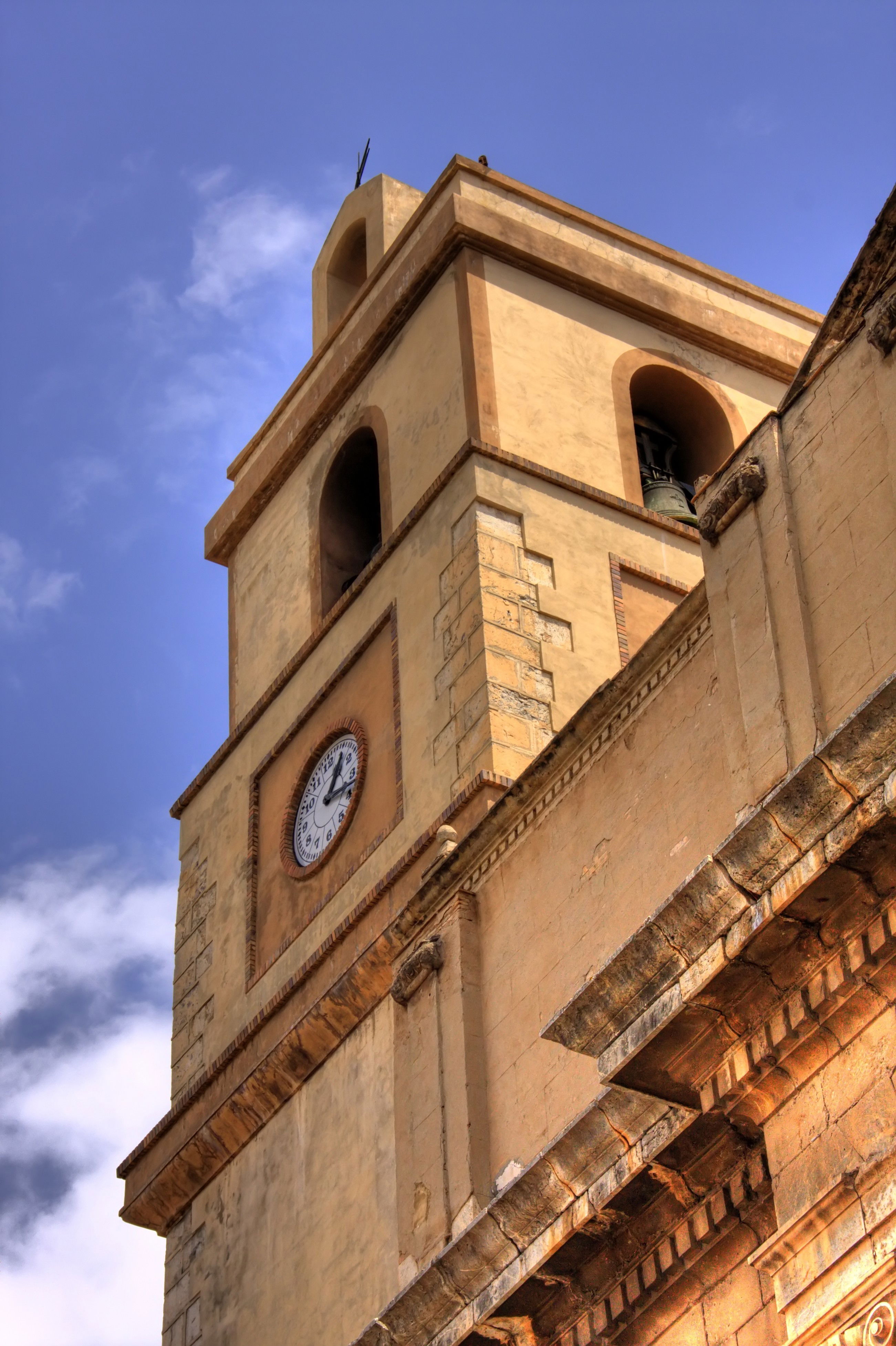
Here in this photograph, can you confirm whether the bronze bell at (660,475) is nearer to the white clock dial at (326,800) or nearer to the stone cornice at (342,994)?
the white clock dial at (326,800)

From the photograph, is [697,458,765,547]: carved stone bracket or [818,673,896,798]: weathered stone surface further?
[697,458,765,547]: carved stone bracket

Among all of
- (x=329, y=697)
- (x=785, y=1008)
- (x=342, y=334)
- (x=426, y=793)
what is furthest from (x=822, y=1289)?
(x=342, y=334)

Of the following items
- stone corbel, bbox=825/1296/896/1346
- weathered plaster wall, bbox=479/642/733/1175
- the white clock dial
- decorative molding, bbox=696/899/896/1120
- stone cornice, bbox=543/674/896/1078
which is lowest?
stone corbel, bbox=825/1296/896/1346

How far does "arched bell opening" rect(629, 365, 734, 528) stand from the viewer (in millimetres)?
20797

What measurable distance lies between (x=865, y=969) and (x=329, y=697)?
10516 millimetres

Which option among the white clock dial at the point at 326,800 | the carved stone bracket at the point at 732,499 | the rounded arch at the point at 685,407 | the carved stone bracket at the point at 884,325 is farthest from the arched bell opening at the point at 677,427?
the carved stone bracket at the point at 884,325

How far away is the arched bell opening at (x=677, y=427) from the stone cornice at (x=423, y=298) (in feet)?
1.58

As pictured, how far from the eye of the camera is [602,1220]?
33.0ft

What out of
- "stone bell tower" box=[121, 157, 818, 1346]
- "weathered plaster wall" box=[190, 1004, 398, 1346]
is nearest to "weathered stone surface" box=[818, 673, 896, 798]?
"stone bell tower" box=[121, 157, 818, 1346]

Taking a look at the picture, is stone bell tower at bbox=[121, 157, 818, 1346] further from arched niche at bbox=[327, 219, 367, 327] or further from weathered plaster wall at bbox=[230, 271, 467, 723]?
arched niche at bbox=[327, 219, 367, 327]

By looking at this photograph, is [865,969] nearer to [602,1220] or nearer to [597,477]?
[602,1220]

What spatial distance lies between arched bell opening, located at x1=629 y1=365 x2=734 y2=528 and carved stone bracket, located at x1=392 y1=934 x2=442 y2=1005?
24.4ft

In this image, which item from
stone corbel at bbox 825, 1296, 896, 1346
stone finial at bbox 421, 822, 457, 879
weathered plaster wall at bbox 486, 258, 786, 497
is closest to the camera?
stone corbel at bbox 825, 1296, 896, 1346

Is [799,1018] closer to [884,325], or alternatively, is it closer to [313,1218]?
[884,325]
